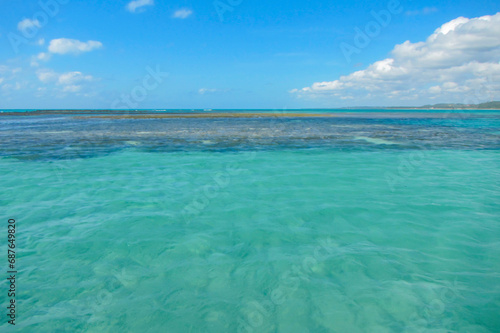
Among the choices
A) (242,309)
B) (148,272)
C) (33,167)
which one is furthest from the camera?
(33,167)

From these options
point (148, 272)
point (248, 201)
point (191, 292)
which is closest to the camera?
point (191, 292)

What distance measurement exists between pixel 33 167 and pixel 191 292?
17.4 metres

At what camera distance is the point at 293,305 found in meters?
5.80

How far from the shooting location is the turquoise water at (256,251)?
554 cm

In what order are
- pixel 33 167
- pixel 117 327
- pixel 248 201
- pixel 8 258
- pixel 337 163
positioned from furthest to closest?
pixel 337 163 < pixel 33 167 < pixel 248 201 < pixel 8 258 < pixel 117 327

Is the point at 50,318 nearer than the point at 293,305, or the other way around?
the point at 50,318

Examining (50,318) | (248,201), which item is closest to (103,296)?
(50,318)

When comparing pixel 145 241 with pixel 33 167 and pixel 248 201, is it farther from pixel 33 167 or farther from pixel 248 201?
pixel 33 167

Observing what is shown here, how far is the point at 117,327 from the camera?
5273 millimetres

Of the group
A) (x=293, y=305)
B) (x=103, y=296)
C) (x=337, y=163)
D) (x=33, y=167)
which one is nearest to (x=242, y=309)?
(x=293, y=305)

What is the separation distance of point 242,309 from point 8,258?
254 inches

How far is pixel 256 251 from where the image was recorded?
7914 millimetres

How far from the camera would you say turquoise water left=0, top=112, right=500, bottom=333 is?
554 cm

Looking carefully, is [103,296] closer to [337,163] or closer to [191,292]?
[191,292]
